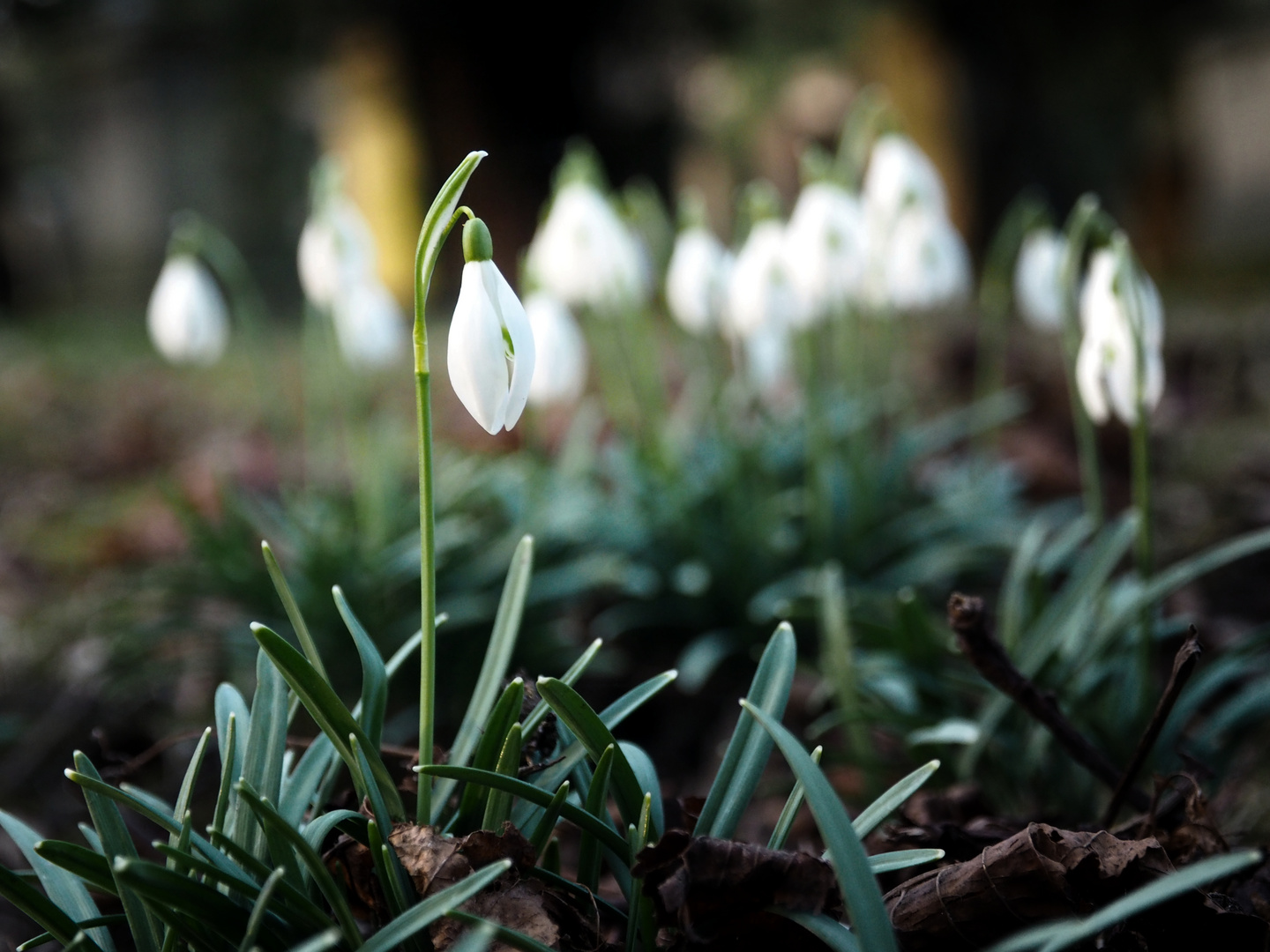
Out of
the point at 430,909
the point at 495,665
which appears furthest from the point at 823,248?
the point at 430,909

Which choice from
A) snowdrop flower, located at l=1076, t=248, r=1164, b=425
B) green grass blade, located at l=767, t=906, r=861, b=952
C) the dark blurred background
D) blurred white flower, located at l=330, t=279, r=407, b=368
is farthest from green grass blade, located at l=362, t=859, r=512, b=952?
the dark blurred background

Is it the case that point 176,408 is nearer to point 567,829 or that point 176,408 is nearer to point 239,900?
point 567,829

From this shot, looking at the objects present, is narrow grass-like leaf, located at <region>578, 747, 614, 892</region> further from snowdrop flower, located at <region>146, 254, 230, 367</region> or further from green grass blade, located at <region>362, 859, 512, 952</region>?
snowdrop flower, located at <region>146, 254, 230, 367</region>

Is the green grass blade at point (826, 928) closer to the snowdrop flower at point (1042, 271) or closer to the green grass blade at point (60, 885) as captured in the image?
the green grass blade at point (60, 885)

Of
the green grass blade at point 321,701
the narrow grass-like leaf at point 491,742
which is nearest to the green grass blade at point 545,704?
the narrow grass-like leaf at point 491,742

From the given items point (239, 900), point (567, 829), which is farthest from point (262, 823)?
point (567, 829)
